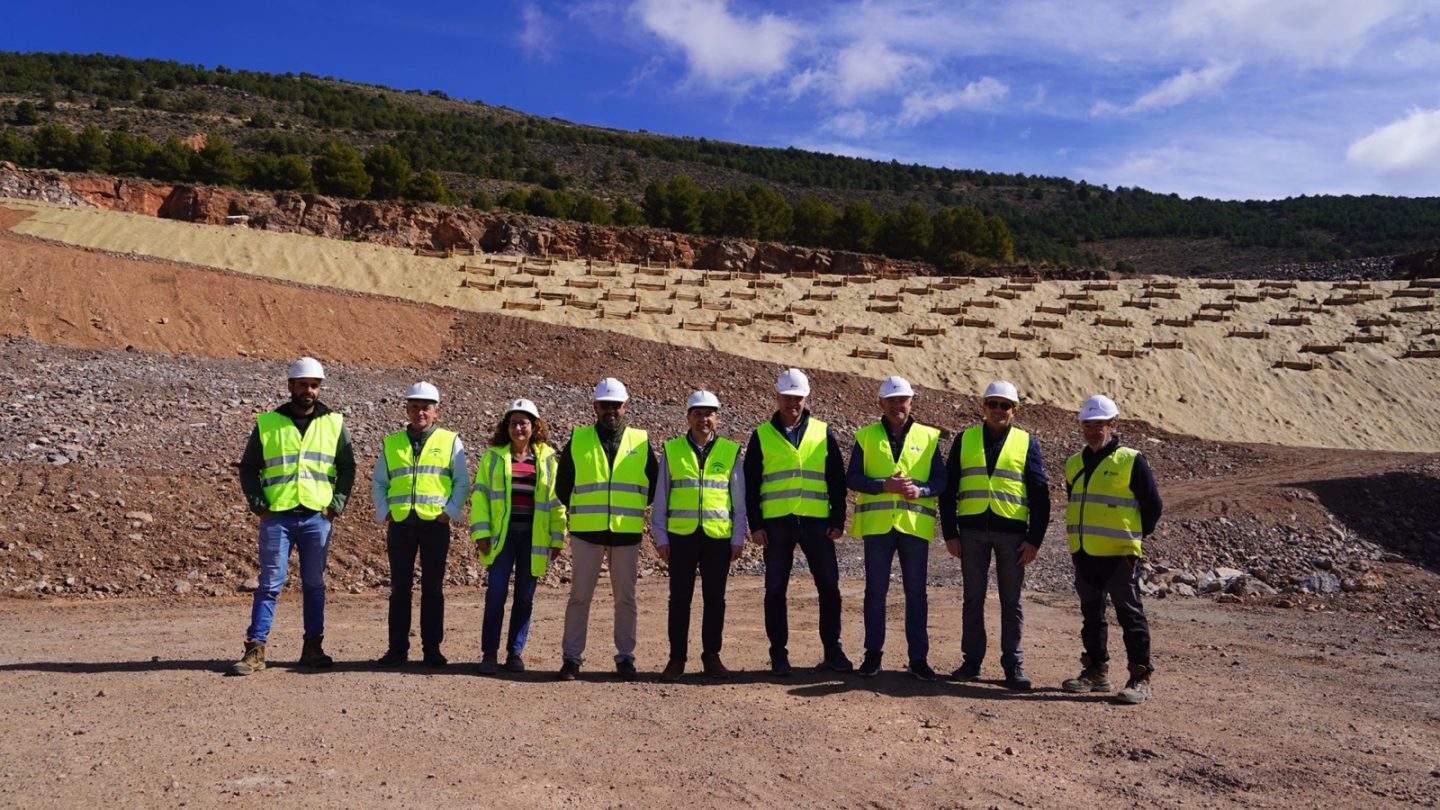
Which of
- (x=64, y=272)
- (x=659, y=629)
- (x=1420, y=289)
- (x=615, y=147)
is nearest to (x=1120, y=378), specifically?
(x=1420, y=289)

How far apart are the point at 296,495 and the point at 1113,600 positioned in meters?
5.29

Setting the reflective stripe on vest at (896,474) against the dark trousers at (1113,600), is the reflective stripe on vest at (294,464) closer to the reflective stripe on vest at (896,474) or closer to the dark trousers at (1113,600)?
the reflective stripe on vest at (896,474)

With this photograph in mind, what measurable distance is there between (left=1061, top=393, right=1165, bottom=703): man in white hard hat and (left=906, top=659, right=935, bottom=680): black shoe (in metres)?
0.87

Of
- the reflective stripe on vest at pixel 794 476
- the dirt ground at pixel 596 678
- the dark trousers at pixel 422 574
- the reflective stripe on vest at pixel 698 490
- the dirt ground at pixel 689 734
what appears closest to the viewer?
the dirt ground at pixel 689 734

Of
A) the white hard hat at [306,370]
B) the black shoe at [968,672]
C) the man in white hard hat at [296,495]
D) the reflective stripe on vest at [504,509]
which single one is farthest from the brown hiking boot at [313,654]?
the black shoe at [968,672]

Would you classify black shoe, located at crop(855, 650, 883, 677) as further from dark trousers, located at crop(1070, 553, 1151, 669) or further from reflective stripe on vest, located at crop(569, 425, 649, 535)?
reflective stripe on vest, located at crop(569, 425, 649, 535)

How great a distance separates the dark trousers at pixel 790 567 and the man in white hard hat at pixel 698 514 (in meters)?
0.26

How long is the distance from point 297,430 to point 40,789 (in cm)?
286

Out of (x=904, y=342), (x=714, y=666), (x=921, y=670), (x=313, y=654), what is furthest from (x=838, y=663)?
(x=904, y=342)

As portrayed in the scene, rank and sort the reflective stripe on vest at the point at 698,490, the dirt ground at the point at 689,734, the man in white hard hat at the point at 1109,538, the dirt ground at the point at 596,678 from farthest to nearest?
the reflective stripe on vest at the point at 698,490 < the man in white hard hat at the point at 1109,538 < the dirt ground at the point at 596,678 < the dirt ground at the point at 689,734

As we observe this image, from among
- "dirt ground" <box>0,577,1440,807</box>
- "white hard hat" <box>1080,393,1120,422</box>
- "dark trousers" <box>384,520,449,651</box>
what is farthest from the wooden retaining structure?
"dark trousers" <box>384,520,449,651</box>

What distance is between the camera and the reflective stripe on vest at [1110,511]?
6973 mm

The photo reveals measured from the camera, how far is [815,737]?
589 centimetres

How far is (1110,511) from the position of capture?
23.0ft
